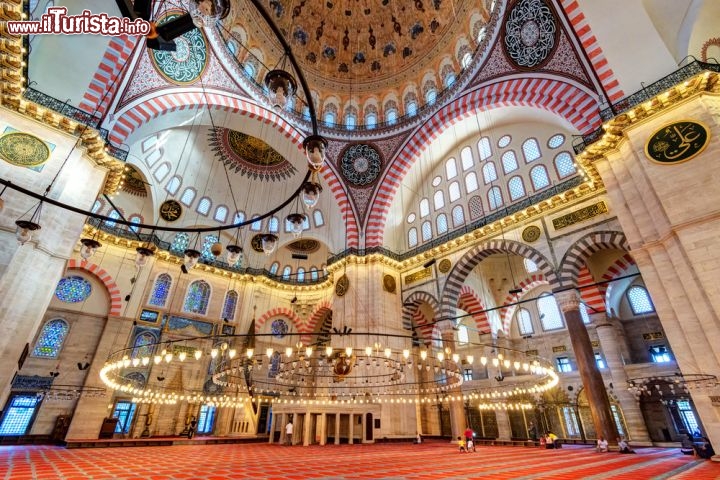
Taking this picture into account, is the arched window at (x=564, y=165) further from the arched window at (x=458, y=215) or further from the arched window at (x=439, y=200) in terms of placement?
the arched window at (x=439, y=200)

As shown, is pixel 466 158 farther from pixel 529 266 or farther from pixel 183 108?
pixel 183 108

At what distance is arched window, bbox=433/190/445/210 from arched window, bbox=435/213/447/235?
1.50 feet

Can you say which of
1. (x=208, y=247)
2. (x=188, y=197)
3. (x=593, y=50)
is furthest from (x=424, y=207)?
(x=188, y=197)

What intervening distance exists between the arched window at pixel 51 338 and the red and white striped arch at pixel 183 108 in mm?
7498

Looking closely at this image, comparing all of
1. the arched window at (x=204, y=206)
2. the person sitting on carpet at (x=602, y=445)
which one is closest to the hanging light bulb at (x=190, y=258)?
the person sitting on carpet at (x=602, y=445)

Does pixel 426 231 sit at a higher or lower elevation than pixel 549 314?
higher

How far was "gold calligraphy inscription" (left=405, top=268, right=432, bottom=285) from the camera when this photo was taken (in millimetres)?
13281

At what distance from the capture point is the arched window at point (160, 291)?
45.2 ft

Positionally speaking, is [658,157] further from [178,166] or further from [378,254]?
[178,166]

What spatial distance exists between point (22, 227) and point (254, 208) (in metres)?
12.1

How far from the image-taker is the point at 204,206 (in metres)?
16.0

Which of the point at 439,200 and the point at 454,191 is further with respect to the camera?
the point at 439,200

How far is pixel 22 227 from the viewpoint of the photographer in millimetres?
5359

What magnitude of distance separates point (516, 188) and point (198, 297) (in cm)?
1380
